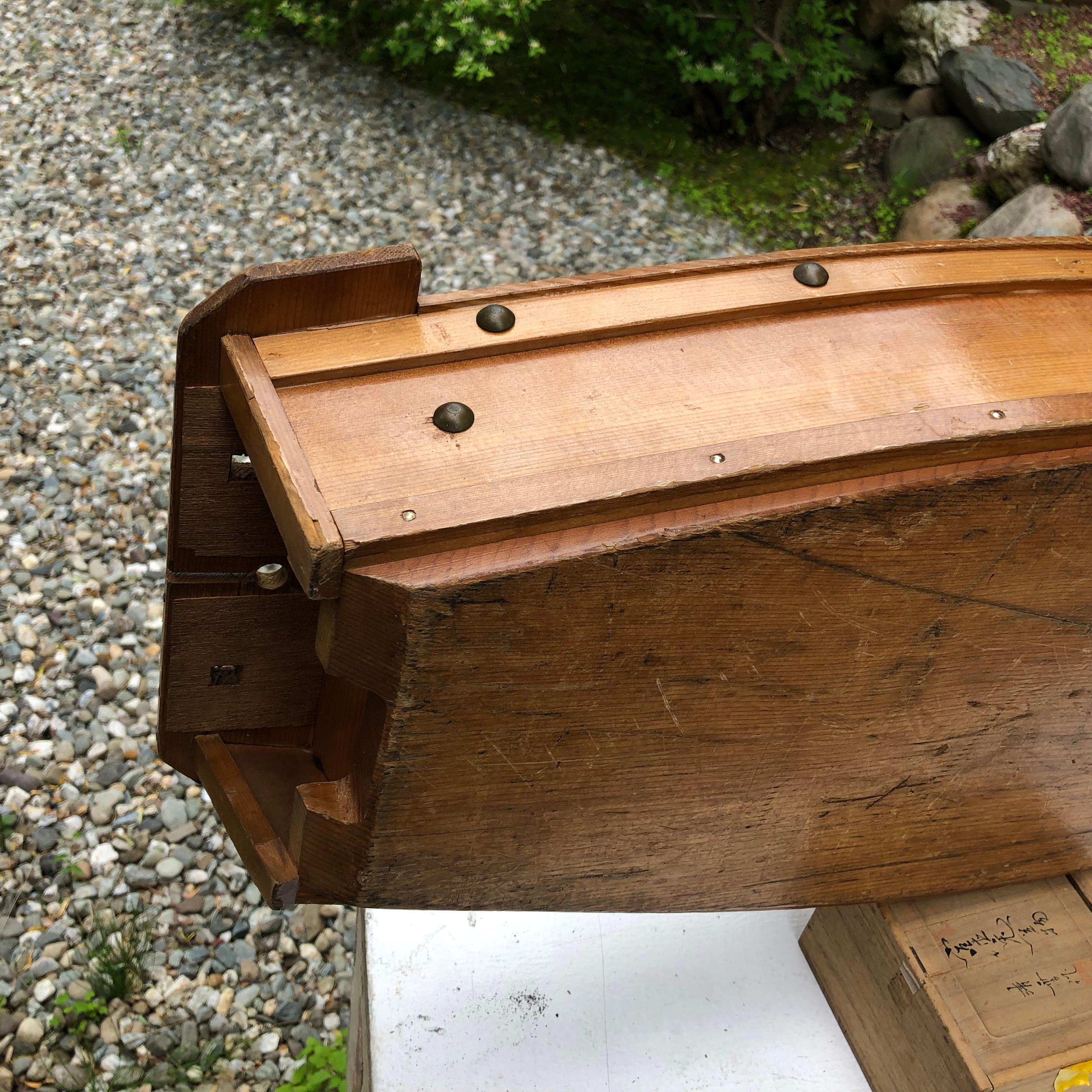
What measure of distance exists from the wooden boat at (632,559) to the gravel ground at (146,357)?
45.5 inches

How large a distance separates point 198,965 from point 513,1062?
103cm

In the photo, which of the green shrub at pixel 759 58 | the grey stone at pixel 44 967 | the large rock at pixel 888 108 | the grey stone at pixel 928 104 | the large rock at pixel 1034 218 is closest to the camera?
the grey stone at pixel 44 967

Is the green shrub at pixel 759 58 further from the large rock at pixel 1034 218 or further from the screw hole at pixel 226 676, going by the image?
the screw hole at pixel 226 676

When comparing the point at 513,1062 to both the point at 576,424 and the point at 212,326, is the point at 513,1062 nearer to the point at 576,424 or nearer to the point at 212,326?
the point at 576,424

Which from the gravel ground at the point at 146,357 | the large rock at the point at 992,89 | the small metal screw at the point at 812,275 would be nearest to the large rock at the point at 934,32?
the large rock at the point at 992,89

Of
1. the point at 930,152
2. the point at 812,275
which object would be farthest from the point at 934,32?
the point at 812,275

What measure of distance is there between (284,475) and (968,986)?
1118 mm

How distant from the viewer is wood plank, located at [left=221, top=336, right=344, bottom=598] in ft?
2.98

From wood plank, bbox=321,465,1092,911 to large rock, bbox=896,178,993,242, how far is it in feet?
10.6

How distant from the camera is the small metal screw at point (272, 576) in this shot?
1314 millimetres

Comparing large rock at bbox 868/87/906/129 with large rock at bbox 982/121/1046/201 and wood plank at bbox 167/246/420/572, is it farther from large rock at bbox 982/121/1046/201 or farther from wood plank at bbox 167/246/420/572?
wood plank at bbox 167/246/420/572

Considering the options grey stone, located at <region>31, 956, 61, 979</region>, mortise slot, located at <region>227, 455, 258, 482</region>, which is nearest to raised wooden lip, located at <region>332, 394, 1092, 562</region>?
mortise slot, located at <region>227, 455, 258, 482</region>

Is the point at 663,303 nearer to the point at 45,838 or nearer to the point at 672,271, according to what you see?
the point at 672,271

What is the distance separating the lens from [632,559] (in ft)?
3.28
